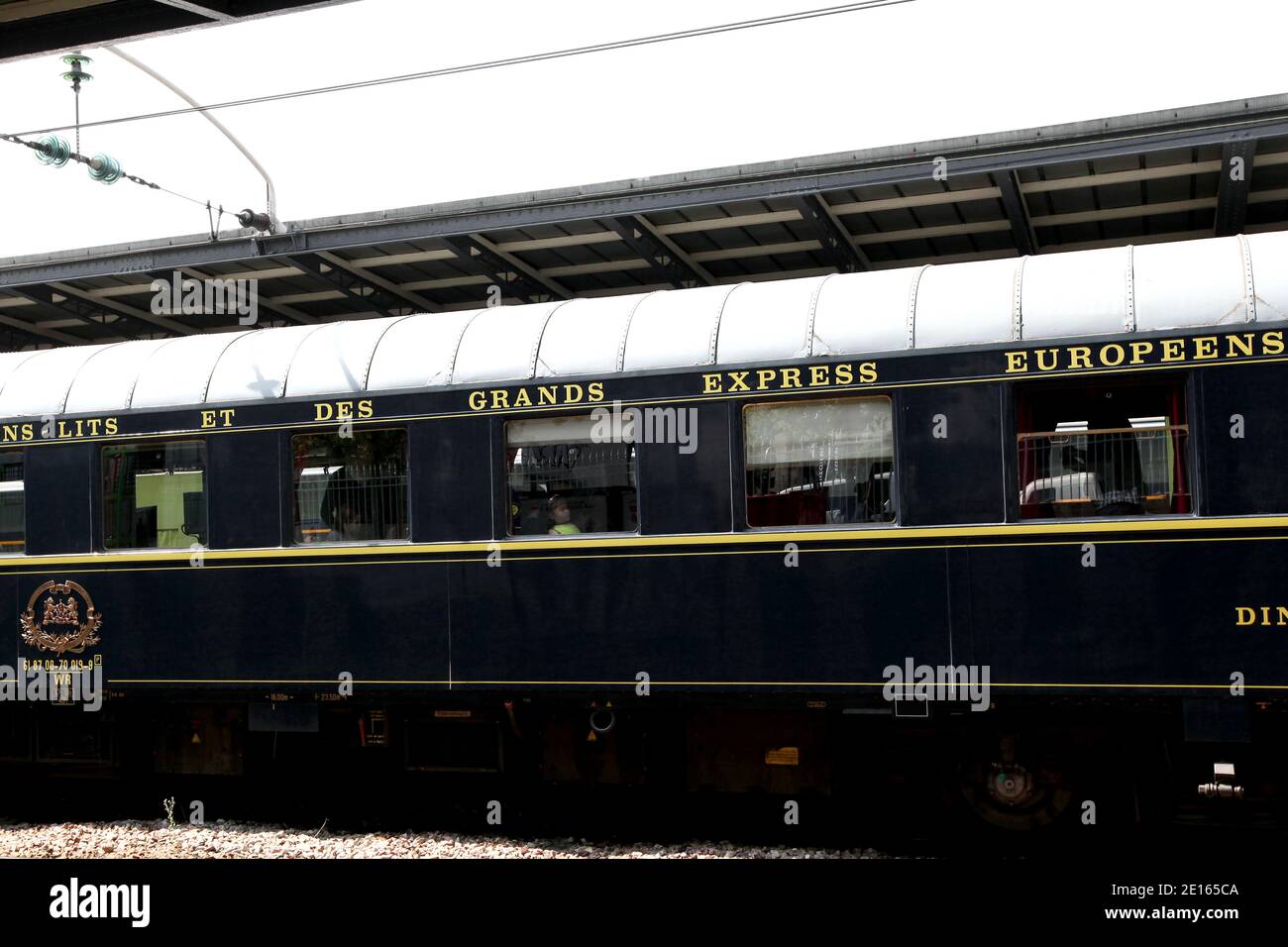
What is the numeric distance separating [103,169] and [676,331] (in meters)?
7.91

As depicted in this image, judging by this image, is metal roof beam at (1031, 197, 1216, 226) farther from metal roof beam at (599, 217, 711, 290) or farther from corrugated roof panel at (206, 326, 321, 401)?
corrugated roof panel at (206, 326, 321, 401)

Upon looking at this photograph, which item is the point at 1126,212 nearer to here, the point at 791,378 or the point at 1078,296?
the point at 1078,296

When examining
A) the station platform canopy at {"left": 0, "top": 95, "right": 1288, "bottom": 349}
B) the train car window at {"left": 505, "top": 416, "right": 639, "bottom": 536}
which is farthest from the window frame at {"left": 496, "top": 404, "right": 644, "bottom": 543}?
the station platform canopy at {"left": 0, "top": 95, "right": 1288, "bottom": 349}

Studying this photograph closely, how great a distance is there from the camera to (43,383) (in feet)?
35.0

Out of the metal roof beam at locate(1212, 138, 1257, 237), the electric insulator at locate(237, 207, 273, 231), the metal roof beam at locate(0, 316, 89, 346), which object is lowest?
the metal roof beam at locate(1212, 138, 1257, 237)

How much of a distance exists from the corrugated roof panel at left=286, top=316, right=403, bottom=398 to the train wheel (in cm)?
517

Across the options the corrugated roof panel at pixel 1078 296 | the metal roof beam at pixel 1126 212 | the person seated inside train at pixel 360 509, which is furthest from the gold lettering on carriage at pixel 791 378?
the metal roof beam at pixel 1126 212

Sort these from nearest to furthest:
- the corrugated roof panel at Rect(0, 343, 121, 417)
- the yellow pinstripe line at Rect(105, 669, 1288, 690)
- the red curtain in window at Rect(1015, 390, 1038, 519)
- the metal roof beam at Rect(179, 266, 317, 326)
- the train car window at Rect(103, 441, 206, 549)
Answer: the yellow pinstripe line at Rect(105, 669, 1288, 690) < the red curtain in window at Rect(1015, 390, 1038, 519) < the train car window at Rect(103, 441, 206, 549) < the corrugated roof panel at Rect(0, 343, 121, 417) < the metal roof beam at Rect(179, 266, 317, 326)

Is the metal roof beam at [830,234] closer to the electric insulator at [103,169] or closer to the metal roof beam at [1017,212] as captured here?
the metal roof beam at [1017,212]

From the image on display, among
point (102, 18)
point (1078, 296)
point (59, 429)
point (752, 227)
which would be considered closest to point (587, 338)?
point (1078, 296)

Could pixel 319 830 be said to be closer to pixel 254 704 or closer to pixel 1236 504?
pixel 254 704

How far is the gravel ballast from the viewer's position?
343 inches

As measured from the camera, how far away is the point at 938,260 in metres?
13.3
